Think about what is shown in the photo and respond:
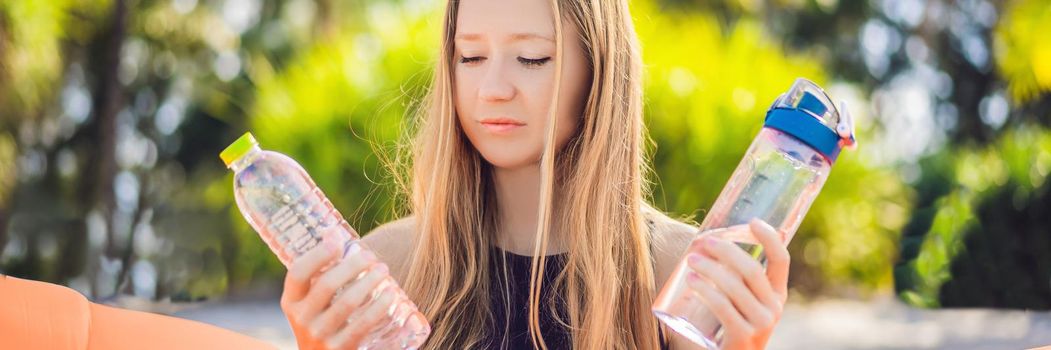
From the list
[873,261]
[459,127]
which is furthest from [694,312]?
[873,261]

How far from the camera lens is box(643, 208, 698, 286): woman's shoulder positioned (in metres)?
1.62

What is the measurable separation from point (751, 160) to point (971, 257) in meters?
3.77

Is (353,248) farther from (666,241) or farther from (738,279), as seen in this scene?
(666,241)

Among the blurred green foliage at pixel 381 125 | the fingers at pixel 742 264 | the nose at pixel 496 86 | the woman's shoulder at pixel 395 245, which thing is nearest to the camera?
the fingers at pixel 742 264

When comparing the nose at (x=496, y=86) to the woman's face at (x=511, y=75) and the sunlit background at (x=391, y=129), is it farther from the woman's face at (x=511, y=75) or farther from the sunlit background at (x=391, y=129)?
the sunlit background at (x=391, y=129)

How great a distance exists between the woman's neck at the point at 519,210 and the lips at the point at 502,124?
0.11 m

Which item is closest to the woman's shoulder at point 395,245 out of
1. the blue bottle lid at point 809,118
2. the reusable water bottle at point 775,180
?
the reusable water bottle at point 775,180

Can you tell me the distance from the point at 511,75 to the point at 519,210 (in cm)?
25

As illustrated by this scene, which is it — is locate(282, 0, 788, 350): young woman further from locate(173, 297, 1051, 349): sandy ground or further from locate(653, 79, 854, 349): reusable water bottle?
locate(173, 297, 1051, 349): sandy ground

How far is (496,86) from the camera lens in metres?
1.45

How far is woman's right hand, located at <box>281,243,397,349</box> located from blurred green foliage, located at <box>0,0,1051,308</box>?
8.91 ft

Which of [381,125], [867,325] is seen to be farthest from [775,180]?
[867,325]

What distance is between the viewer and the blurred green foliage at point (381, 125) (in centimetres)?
433

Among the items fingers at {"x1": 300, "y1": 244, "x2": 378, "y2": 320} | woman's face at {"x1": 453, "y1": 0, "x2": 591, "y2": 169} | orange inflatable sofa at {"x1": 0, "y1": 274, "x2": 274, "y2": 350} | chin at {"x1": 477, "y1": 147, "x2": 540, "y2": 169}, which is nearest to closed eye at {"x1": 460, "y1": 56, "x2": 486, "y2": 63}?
woman's face at {"x1": 453, "y1": 0, "x2": 591, "y2": 169}
